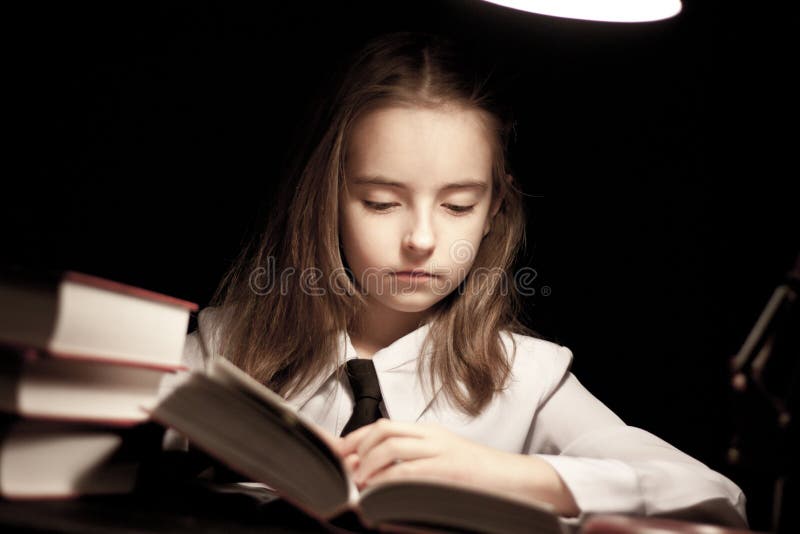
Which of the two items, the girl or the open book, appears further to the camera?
the girl

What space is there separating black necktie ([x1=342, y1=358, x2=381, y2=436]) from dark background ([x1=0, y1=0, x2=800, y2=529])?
0.43 metres

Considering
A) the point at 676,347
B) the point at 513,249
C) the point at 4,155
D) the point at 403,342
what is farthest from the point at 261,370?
the point at 676,347

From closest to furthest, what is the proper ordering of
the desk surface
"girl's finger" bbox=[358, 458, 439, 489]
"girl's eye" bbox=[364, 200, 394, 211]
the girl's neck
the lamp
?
the desk surface
"girl's finger" bbox=[358, 458, 439, 489]
the lamp
"girl's eye" bbox=[364, 200, 394, 211]
the girl's neck

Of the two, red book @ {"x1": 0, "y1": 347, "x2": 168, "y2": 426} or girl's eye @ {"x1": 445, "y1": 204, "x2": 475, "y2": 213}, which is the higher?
girl's eye @ {"x1": 445, "y1": 204, "x2": 475, "y2": 213}

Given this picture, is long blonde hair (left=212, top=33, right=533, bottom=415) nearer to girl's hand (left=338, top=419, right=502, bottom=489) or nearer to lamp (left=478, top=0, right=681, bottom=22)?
lamp (left=478, top=0, right=681, bottom=22)

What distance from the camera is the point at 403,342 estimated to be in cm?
151

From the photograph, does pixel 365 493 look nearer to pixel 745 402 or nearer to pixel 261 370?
pixel 745 402

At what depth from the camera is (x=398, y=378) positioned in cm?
148

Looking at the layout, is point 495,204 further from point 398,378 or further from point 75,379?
point 75,379

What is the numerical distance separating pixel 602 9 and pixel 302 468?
875mm

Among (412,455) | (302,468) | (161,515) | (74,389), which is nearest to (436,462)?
(412,455)

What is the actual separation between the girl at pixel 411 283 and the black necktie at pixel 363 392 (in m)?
0.02

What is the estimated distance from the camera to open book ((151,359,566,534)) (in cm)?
86

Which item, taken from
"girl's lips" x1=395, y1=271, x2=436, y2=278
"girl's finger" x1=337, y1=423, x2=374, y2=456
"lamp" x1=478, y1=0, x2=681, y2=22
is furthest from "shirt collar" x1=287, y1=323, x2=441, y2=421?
"lamp" x1=478, y1=0, x2=681, y2=22
